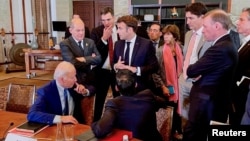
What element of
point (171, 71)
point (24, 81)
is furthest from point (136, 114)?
point (24, 81)

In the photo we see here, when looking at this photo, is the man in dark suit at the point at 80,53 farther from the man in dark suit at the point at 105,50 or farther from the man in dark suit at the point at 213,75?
the man in dark suit at the point at 213,75

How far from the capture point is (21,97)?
2.60 m

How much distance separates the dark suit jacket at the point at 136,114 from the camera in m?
1.76

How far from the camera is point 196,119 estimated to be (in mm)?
2125

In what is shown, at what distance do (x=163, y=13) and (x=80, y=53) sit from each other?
486 cm

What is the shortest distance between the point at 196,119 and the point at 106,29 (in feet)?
4.64

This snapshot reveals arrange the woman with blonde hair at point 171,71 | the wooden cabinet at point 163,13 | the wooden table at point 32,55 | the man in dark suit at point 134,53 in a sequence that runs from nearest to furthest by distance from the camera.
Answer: the man in dark suit at point 134,53 < the woman with blonde hair at point 171,71 < the wooden table at point 32,55 < the wooden cabinet at point 163,13

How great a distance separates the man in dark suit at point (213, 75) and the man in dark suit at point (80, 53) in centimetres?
111

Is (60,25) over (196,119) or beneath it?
over

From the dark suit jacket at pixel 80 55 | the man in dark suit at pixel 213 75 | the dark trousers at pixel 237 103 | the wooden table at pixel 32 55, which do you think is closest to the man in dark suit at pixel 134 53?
the dark suit jacket at pixel 80 55

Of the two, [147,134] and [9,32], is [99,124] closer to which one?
[147,134]

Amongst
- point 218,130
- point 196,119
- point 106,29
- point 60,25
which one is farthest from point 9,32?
point 218,130

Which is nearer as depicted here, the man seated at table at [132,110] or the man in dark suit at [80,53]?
the man seated at table at [132,110]

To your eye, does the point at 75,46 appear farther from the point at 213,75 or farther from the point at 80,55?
the point at 213,75
